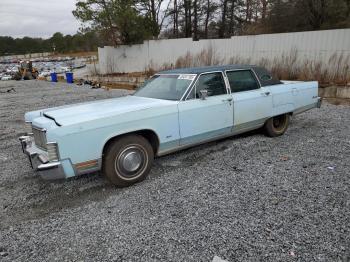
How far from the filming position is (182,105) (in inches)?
168

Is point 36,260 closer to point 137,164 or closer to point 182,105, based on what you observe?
point 137,164

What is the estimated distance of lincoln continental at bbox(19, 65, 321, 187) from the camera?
3.44 meters

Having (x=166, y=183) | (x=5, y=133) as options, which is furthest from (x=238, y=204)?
(x=5, y=133)

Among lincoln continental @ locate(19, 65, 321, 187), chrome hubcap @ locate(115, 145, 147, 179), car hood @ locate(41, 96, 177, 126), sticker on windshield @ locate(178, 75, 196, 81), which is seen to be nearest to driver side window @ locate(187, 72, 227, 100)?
lincoln continental @ locate(19, 65, 321, 187)

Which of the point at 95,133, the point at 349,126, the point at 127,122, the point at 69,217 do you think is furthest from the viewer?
the point at 349,126

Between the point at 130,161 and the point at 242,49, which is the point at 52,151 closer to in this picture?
the point at 130,161

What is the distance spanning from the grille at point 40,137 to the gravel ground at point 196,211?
2.22ft

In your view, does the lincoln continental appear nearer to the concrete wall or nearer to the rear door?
the rear door

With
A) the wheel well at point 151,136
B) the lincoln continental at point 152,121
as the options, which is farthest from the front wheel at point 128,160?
the wheel well at point 151,136

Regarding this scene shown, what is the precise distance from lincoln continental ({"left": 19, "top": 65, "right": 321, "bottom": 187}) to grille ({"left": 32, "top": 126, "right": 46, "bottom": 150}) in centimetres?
1

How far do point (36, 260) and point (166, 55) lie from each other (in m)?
17.9

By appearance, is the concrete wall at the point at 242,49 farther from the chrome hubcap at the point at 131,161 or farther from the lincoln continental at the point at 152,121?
the chrome hubcap at the point at 131,161

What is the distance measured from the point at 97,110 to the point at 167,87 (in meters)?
1.36

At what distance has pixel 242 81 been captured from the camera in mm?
5262
